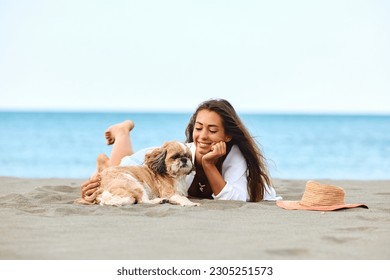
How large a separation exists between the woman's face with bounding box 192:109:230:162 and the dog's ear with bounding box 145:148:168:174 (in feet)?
1.86

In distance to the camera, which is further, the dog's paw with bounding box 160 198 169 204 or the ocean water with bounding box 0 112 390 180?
the ocean water with bounding box 0 112 390 180

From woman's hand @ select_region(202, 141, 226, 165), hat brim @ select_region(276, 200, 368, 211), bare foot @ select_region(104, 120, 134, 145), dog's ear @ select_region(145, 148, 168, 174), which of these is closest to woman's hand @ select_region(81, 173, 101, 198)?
dog's ear @ select_region(145, 148, 168, 174)

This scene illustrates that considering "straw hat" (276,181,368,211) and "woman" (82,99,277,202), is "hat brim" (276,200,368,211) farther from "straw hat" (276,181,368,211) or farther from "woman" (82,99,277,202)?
"woman" (82,99,277,202)

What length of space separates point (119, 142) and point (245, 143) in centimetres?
167

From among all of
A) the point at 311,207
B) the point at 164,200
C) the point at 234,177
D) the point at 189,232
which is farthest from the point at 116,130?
the point at 189,232

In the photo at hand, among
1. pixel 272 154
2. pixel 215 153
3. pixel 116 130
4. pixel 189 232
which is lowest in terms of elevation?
pixel 272 154

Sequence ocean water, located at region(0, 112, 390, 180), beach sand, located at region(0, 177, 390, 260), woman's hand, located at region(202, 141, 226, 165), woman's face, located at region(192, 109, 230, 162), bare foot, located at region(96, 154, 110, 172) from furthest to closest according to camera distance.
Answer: ocean water, located at region(0, 112, 390, 180) < bare foot, located at region(96, 154, 110, 172) < woman's face, located at region(192, 109, 230, 162) < woman's hand, located at region(202, 141, 226, 165) < beach sand, located at region(0, 177, 390, 260)

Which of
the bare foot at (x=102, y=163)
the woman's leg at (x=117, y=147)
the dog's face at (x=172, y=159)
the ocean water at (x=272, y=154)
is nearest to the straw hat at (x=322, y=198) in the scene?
the dog's face at (x=172, y=159)

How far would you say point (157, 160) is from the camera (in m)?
6.20

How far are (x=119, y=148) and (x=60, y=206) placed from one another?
1.88 metres

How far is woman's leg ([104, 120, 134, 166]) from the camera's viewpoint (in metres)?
7.66

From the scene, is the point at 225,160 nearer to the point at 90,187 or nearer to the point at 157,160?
the point at 157,160
